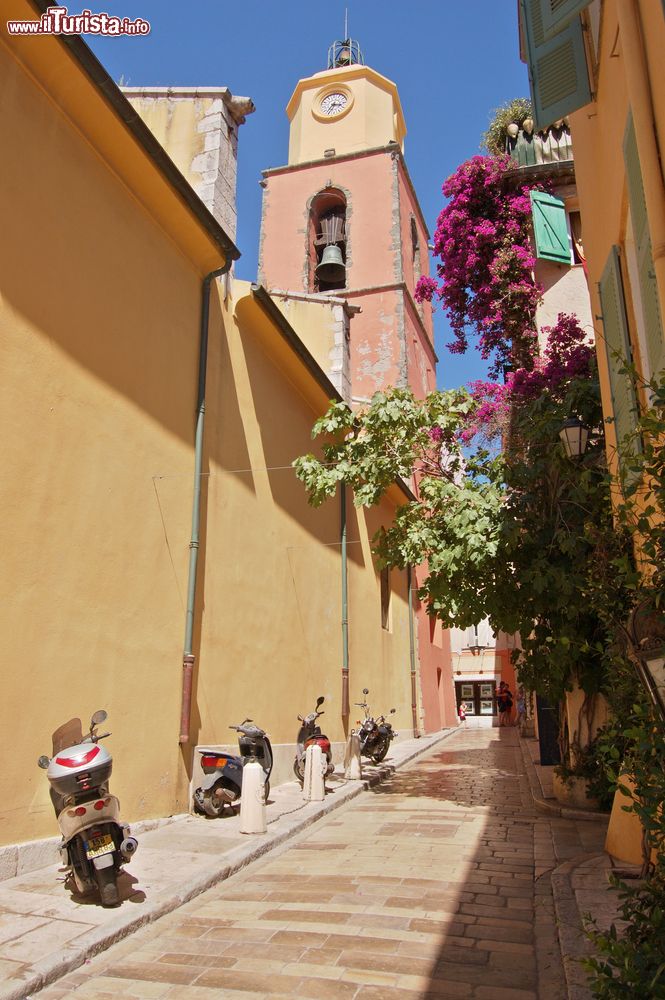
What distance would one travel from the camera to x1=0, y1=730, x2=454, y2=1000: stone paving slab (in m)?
3.60

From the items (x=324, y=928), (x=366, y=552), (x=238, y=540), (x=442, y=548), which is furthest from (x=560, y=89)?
(x=366, y=552)

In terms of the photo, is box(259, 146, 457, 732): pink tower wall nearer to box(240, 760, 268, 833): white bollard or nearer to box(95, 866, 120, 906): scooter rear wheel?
box(240, 760, 268, 833): white bollard

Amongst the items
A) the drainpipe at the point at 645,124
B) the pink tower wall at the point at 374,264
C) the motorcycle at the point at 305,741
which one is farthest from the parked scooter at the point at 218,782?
the pink tower wall at the point at 374,264

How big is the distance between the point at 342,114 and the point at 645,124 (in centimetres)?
2652

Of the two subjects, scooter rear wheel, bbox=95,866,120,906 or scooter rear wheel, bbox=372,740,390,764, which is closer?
scooter rear wheel, bbox=95,866,120,906

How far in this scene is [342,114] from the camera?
90.3ft

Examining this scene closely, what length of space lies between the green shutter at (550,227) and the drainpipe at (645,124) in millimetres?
8673

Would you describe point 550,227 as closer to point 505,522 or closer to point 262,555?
point 505,522

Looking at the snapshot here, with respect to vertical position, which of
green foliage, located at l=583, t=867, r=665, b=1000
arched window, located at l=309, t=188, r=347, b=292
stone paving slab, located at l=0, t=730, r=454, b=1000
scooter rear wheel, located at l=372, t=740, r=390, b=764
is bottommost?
stone paving slab, located at l=0, t=730, r=454, b=1000

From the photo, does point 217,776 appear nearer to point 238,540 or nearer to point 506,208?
point 238,540

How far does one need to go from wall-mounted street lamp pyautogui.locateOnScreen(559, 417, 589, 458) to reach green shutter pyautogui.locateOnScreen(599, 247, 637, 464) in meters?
1.37

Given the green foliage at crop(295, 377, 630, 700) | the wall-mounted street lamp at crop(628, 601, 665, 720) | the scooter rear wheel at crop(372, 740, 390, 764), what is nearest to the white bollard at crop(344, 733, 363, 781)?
the scooter rear wheel at crop(372, 740, 390, 764)

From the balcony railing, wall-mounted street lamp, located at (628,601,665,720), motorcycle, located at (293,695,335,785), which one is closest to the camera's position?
wall-mounted street lamp, located at (628,601,665,720)

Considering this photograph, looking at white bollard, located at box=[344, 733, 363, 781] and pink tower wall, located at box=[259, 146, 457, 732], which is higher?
pink tower wall, located at box=[259, 146, 457, 732]
